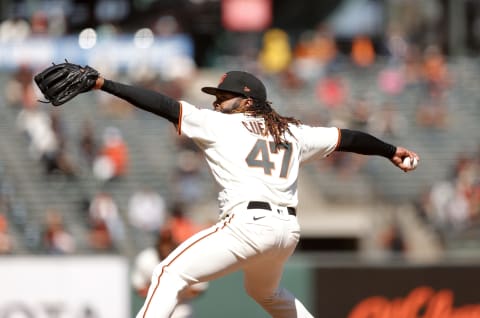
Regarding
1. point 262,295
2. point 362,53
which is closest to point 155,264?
point 262,295

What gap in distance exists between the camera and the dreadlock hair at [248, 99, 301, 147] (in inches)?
261

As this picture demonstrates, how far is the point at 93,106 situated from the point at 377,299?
8902mm

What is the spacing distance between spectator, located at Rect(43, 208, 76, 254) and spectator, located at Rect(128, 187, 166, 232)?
4.18 ft

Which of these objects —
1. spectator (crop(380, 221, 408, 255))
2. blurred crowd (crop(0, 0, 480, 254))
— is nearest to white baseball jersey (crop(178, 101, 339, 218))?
blurred crowd (crop(0, 0, 480, 254))

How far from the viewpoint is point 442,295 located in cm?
1204

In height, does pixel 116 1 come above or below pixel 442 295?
above

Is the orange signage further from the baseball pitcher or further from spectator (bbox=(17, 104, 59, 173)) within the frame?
spectator (bbox=(17, 104, 59, 173))

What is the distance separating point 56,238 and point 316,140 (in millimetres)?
8807

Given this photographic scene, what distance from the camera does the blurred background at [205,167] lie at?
11945mm

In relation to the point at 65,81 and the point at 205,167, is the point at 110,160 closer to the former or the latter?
the point at 205,167

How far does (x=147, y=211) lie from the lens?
17.0 metres

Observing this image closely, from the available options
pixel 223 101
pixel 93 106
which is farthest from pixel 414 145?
pixel 223 101

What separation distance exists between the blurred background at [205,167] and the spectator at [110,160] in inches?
1.0

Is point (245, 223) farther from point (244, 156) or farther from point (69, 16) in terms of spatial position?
point (69, 16)
